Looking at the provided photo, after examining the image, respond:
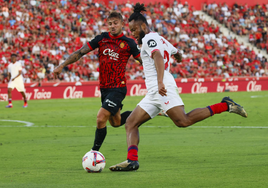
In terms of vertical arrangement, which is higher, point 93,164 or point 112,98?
point 112,98

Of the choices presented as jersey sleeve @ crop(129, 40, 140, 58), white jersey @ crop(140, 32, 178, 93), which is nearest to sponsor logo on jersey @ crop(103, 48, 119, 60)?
jersey sleeve @ crop(129, 40, 140, 58)

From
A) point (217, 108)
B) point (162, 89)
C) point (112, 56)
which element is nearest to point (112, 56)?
point (112, 56)

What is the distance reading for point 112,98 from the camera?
7.40 meters

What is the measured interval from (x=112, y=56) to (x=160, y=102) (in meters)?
1.54

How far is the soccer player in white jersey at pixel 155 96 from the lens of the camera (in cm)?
631

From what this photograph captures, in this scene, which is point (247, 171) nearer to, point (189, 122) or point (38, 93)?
point (189, 122)

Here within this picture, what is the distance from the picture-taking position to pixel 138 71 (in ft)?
105

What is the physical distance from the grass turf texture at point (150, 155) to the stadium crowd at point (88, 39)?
1453 cm

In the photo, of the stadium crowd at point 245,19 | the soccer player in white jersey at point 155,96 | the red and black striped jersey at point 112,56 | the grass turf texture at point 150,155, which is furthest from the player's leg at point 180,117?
the stadium crowd at point 245,19

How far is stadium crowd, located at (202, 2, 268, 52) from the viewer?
43.1 m

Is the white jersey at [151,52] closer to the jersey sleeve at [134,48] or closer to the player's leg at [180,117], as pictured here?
the player's leg at [180,117]

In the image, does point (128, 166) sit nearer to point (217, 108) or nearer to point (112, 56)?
point (217, 108)

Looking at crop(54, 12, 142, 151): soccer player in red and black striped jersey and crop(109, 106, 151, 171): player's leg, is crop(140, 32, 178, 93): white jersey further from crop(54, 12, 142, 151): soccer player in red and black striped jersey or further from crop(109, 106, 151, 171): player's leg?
crop(54, 12, 142, 151): soccer player in red and black striped jersey

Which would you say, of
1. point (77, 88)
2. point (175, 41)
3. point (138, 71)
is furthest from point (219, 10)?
point (77, 88)
